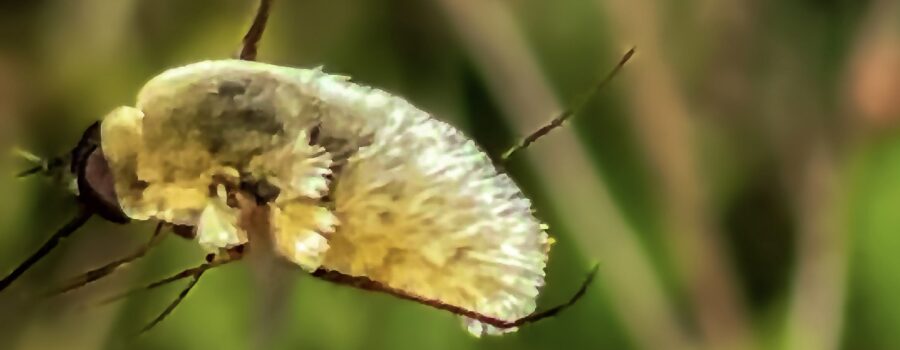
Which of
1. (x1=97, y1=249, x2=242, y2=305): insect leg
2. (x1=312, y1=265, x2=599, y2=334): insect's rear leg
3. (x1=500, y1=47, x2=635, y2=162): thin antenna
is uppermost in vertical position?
(x1=500, y1=47, x2=635, y2=162): thin antenna

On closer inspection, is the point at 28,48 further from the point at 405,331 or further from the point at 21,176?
the point at 405,331

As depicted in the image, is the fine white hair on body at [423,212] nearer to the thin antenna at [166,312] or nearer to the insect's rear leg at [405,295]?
the insect's rear leg at [405,295]

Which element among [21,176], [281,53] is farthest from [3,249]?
[281,53]

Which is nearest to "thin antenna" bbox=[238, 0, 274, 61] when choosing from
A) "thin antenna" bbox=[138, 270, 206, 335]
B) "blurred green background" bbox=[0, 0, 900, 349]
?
"blurred green background" bbox=[0, 0, 900, 349]

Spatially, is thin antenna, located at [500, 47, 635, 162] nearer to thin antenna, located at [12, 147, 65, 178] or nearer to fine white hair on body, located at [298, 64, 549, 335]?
Result: fine white hair on body, located at [298, 64, 549, 335]

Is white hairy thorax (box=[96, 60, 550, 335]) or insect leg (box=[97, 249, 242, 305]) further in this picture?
insect leg (box=[97, 249, 242, 305])

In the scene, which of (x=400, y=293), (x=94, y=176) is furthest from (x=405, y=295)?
(x=94, y=176)

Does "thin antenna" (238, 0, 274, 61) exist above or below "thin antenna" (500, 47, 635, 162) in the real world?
above
